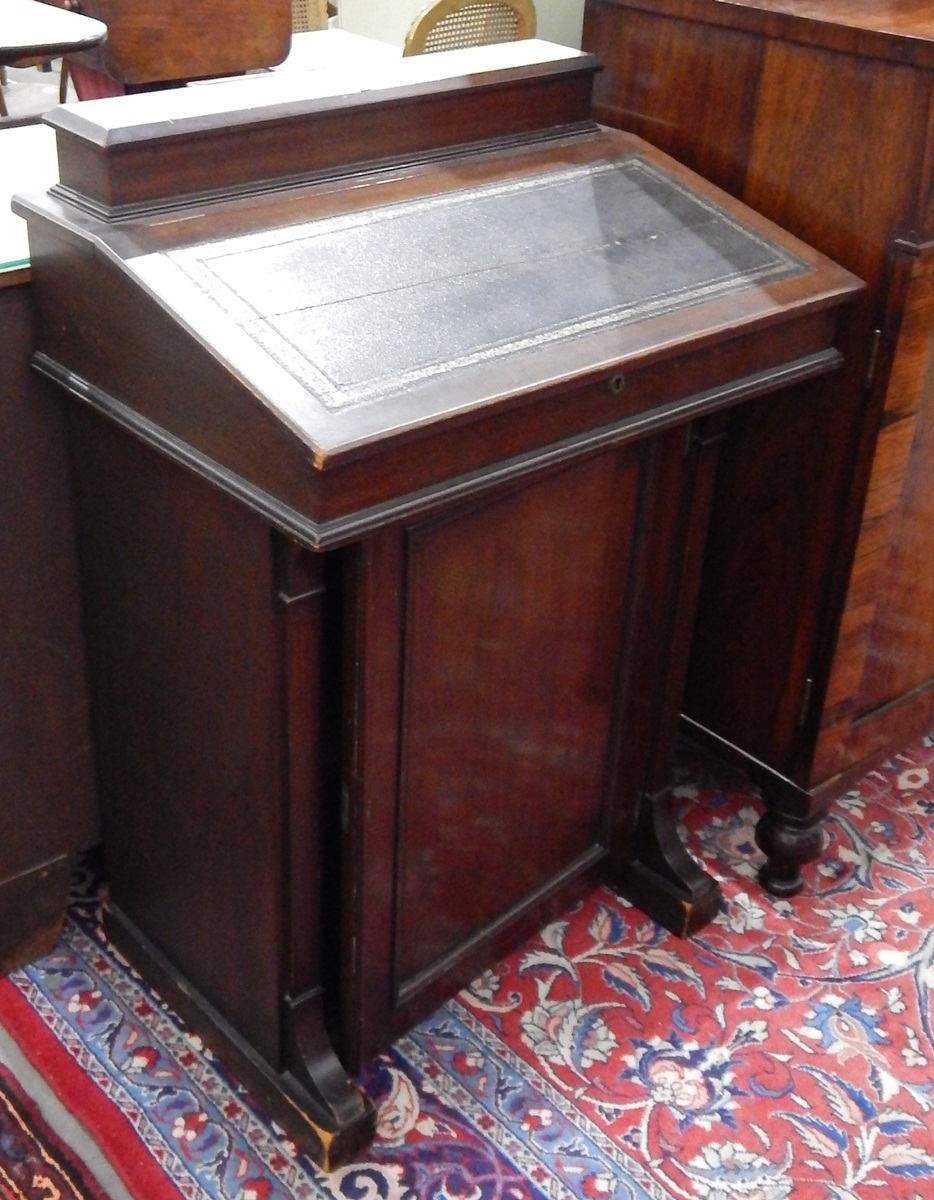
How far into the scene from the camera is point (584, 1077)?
1.67 meters

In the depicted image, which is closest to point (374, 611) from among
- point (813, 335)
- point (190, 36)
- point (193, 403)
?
point (193, 403)

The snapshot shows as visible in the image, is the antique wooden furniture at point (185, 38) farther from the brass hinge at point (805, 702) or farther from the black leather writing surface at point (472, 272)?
the brass hinge at point (805, 702)

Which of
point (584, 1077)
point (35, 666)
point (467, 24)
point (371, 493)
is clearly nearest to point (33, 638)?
point (35, 666)

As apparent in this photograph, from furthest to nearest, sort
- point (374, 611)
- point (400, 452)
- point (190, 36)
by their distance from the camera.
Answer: point (190, 36)
point (374, 611)
point (400, 452)

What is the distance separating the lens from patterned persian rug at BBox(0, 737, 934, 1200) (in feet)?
5.03

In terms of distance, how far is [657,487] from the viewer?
1579 millimetres

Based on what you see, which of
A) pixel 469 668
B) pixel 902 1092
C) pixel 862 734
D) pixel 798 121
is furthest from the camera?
pixel 862 734

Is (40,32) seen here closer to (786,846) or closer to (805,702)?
(805,702)

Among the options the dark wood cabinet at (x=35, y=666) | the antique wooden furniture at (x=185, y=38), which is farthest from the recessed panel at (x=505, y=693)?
the antique wooden furniture at (x=185, y=38)

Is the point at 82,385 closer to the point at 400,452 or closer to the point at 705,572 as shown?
the point at 400,452

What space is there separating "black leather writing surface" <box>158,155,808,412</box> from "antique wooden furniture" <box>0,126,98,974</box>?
1.03ft

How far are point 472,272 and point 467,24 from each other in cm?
134

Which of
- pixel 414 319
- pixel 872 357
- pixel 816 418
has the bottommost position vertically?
pixel 816 418

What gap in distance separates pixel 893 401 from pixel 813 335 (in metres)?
0.20
